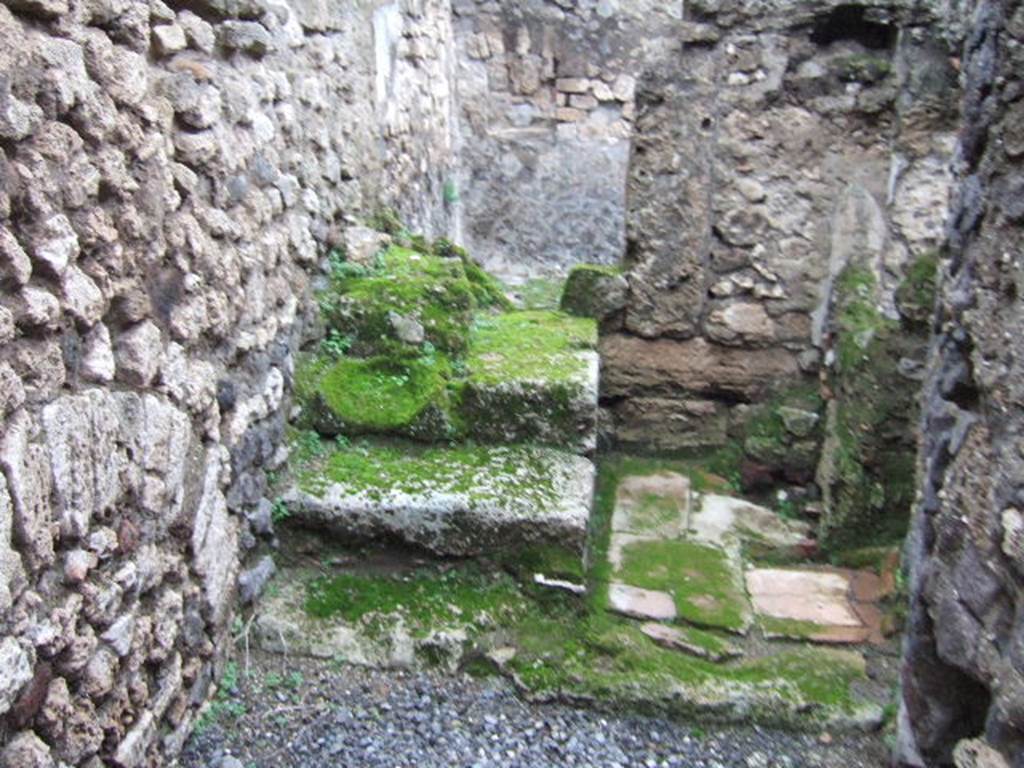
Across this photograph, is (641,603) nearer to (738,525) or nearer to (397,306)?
(738,525)

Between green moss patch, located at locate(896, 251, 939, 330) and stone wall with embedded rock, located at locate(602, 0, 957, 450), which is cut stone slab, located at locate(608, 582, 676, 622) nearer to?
green moss patch, located at locate(896, 251, 939, 330)

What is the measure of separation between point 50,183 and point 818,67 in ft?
10.6

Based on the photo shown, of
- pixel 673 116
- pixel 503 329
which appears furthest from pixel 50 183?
pixel 673 116

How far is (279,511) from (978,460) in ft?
5.90

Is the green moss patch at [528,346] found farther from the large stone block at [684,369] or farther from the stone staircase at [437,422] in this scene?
the large stone block at [684,369]

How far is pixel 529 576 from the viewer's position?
2.80 m

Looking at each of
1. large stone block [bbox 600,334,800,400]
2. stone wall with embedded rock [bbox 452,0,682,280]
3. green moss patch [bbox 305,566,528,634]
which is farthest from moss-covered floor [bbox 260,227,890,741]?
stone wall with embedded rock [bbox 452,0,682,280]

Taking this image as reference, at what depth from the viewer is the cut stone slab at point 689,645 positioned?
2789 mm

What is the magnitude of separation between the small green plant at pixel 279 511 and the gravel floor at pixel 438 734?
0.39 m

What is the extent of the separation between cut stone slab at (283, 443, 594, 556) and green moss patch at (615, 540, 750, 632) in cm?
45

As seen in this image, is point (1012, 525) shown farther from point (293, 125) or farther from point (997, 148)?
point (293, 125)

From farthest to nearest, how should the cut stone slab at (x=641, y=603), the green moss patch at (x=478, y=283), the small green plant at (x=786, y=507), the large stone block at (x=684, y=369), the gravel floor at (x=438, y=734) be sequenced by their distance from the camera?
the large stone block at (x=684, y=369) → the green moss patch at (x=478, y=283) → the small green plant at (x=786, y=507) → the cut stone slab at (x=641, y=603) → the gravel floor at (x=438, y=734)

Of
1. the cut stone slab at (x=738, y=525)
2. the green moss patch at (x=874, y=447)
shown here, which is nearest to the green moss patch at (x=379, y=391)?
the cut stone slab at (x=738, y=525)

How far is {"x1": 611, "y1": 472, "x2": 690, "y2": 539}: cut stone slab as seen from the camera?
3.58 meters
